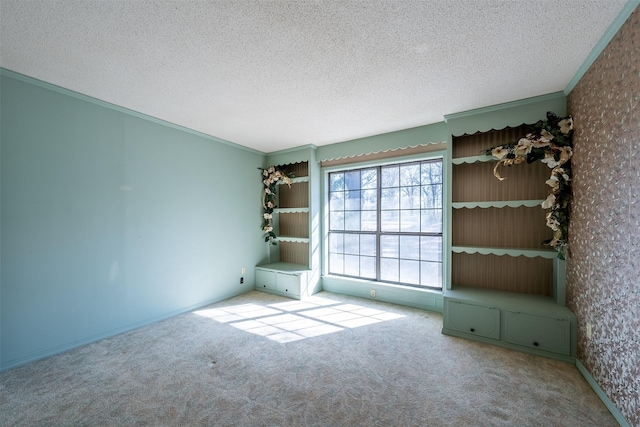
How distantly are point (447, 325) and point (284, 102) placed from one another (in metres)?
3.10

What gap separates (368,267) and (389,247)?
20.2 inches

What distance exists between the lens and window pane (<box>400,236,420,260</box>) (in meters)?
3.71

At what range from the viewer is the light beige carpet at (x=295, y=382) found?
5.47ft

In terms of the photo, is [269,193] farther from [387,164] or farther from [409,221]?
[409,221]

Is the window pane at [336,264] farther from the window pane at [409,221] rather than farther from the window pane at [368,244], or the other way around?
the window pane at [409,221]

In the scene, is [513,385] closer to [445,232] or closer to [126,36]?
[445,232]

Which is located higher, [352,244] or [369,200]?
[369,200]

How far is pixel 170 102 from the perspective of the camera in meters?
2.68

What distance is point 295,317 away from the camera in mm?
3289

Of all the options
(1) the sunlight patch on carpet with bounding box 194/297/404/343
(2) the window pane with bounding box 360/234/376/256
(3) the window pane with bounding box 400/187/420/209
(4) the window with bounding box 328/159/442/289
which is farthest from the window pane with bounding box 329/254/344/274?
(3) the window pane with bounding box 400/187/420/209

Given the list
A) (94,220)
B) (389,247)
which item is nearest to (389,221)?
(389,247)

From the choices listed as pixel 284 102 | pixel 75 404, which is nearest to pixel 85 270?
pixel 75 404

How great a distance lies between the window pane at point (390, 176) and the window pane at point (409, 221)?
493 millimetres

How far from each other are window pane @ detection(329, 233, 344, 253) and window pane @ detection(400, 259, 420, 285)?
109 cm
